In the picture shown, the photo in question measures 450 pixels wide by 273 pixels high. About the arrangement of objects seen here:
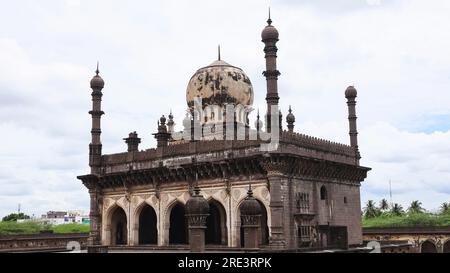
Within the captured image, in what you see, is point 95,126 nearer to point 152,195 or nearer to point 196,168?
point 152,195

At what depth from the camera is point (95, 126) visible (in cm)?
2508

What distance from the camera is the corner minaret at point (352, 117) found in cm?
2380

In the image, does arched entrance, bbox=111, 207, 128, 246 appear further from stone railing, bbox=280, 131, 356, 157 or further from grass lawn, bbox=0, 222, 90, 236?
grass lawn, bbox=0, 222, 90, 236

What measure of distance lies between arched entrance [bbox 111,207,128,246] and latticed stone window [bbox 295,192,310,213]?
31.7 feet

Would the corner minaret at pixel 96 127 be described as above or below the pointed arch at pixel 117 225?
above

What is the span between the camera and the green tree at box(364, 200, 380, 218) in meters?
54.9

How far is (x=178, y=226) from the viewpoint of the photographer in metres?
25.4

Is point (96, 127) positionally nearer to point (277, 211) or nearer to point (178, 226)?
point (178, 226)

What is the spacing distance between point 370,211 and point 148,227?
35514 mm

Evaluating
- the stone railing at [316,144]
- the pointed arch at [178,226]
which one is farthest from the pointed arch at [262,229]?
the pointed arch at [178,226]

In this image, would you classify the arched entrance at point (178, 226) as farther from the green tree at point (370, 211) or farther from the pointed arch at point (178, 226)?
the green tree at point (370, 211)

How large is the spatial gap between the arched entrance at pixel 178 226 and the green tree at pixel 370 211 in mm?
33635

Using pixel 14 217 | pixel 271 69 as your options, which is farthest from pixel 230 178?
pixel 14 217

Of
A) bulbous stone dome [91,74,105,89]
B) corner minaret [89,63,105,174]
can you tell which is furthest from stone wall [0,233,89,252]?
bulbous stone dome [91,74,105,89]
